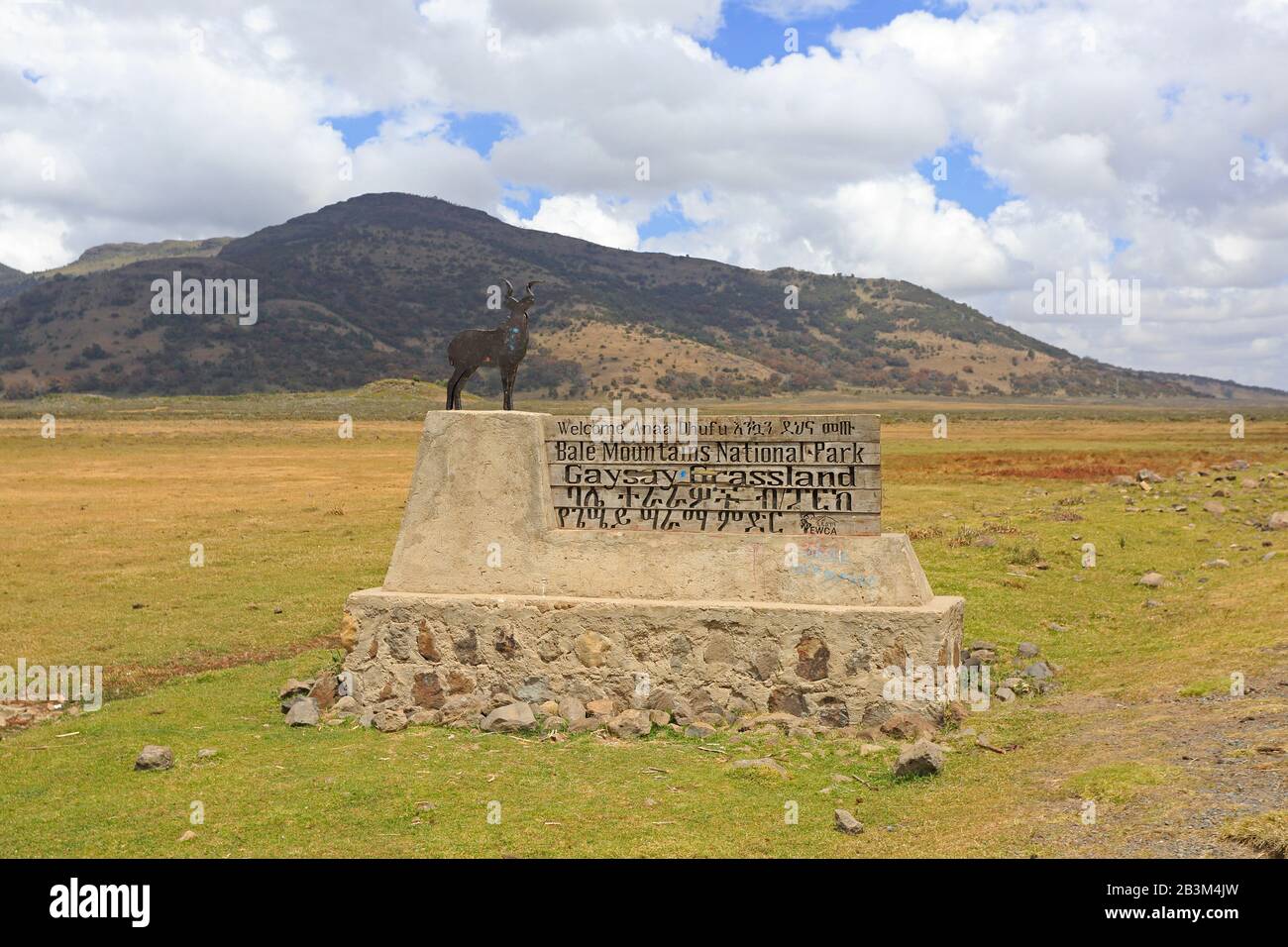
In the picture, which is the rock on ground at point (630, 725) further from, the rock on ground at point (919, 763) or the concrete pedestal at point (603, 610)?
the rock on ground at point (919, 763)

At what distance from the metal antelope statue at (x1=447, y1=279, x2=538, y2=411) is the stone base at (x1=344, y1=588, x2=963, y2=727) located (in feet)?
7.86

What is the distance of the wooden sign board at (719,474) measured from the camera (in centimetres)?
988

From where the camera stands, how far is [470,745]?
9422 millimetres

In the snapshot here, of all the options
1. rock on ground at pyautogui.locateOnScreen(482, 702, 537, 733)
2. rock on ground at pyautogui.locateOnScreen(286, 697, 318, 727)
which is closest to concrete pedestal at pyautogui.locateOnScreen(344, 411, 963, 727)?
rock on ground at pyautogui.locateOnScreen(482, 702, 537, 733)

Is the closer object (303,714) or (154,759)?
(154,759)

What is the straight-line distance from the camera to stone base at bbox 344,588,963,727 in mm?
9531

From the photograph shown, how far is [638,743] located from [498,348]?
14.7 feet

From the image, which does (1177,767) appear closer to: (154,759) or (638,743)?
(638,743)

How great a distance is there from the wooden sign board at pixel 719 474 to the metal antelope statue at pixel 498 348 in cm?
100

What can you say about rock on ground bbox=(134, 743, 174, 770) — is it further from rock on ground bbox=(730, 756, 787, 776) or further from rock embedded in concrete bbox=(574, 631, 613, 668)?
rock on ground bbox=(730, 756, 787, 776)

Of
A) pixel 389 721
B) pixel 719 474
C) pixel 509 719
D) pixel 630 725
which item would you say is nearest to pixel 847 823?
pixel 630 725

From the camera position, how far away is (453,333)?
156 m
